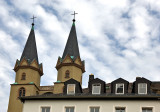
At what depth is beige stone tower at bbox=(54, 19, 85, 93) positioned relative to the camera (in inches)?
3738

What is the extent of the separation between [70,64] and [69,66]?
1.63 feet

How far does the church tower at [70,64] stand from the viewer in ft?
314

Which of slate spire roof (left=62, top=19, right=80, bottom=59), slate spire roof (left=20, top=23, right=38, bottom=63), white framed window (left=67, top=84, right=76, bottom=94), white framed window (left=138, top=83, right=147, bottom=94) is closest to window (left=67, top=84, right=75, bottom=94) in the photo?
white framed window (left=67, top=84, right=76, bottom=94)

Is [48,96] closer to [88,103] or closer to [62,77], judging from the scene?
[88,103]

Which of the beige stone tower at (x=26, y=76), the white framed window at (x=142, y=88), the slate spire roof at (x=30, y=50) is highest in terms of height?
the slate spire roof at (x=30, y=50)

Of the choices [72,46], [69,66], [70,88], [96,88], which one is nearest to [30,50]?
[72,46]

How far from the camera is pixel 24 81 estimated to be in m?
95.1

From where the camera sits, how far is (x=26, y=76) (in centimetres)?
9562

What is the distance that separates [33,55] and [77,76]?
38.3 ft

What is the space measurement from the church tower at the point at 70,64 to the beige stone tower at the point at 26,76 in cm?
508

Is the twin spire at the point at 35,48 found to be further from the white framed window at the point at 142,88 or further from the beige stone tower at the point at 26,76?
the white framed window at the point at 142,88

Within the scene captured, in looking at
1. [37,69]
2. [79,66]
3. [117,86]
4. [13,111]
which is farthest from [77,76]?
[117,86]

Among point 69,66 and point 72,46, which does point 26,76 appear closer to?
point 69,66

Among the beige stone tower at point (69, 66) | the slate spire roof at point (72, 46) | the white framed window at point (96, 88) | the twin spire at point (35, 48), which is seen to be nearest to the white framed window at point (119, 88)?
the white framed window at point (96, 88)
